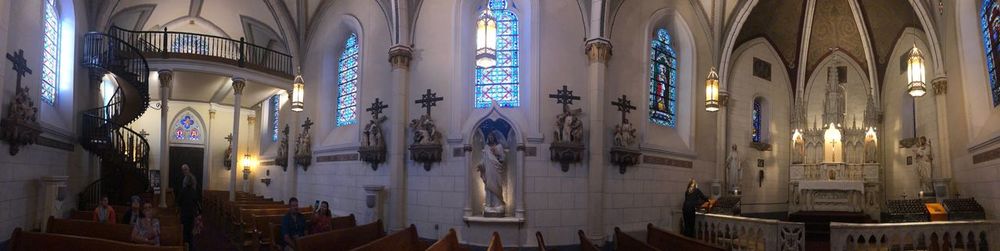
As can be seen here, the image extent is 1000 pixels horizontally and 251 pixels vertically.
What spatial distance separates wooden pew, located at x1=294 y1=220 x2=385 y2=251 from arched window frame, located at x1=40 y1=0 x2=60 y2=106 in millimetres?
8377

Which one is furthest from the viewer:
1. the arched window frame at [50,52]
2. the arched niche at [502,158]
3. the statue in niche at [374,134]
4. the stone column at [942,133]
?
the statue in niche at [374,134]

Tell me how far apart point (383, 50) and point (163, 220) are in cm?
661

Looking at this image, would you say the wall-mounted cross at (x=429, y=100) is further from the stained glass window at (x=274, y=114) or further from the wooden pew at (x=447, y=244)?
the stained glass window at (x=274, y=114)

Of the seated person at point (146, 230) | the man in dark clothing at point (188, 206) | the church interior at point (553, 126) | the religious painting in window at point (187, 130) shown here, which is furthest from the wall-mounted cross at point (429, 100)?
the religious painting in window at point (187, 130)

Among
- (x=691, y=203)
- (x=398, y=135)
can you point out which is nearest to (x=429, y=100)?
(x=398, y=135)

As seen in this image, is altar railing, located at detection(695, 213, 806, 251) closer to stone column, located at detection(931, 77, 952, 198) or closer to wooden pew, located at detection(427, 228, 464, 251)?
wooden pew, located at detection(427, 228, 464, 251)

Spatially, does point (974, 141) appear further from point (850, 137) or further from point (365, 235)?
point (365, 235)

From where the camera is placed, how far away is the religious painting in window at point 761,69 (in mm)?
19734

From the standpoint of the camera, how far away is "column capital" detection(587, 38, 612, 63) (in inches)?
529

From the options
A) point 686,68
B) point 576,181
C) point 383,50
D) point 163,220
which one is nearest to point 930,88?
point 686,68

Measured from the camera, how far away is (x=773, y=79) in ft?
67.1

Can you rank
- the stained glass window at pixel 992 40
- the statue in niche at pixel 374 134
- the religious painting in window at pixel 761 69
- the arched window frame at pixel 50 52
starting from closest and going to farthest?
the stained glass window at pixel 992 40 < the arched window frame at pixel 50 52 < the statue in niche at pixel 374 134 < the religious painting in window at pixel 761 69

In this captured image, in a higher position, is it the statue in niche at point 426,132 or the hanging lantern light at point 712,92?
the hanging lantern light at point 712,92

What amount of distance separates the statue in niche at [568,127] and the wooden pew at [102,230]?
763 cm
